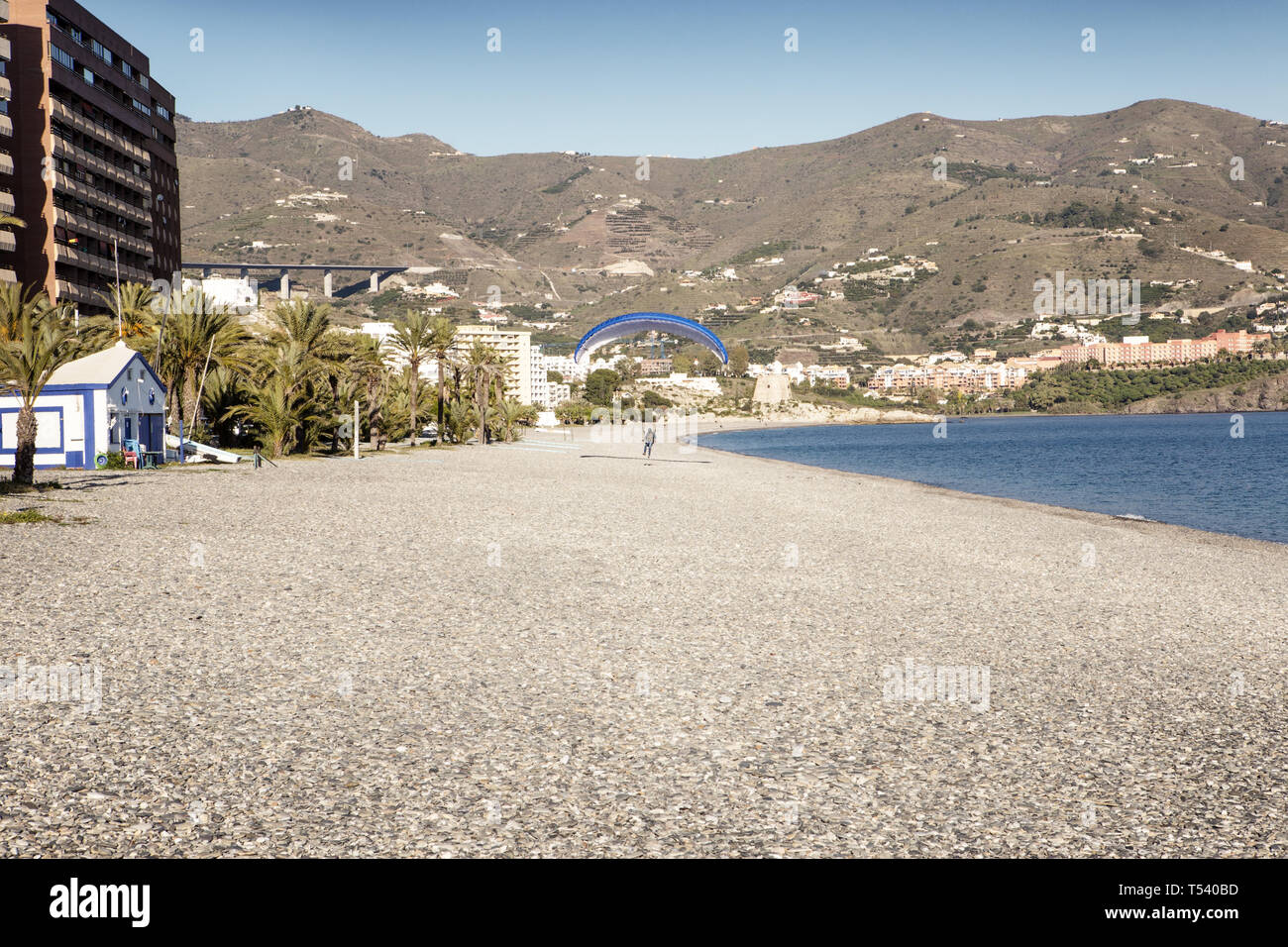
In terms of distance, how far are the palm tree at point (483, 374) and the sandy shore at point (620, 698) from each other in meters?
50.5

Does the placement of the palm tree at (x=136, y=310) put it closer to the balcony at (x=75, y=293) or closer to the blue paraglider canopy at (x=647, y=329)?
the balcony at (x=75, y=293)

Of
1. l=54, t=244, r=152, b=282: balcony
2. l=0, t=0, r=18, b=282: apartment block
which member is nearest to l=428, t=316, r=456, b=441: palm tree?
l=0, t=0, r=18, b=282: apartment block

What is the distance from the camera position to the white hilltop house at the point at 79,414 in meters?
32.0

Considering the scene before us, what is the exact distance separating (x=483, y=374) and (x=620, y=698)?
6248cm

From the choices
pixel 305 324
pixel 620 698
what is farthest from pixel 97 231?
pixel 620 698

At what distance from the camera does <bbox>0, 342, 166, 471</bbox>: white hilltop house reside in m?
32.0

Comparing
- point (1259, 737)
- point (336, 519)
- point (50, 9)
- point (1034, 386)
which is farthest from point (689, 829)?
point (1034, 386)

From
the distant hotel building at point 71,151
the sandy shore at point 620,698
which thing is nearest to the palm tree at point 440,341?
the distant hotel building at point 71,151

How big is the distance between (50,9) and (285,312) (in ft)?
156

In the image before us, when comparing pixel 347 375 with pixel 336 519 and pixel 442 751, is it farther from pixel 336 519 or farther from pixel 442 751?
pixel 442 751

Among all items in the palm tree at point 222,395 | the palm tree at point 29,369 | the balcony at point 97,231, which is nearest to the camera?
the palm tree at point 29,369

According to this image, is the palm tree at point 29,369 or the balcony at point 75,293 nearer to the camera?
the palm tree at point 29,369

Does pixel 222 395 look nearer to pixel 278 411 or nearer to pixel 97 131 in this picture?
pixel 278 411

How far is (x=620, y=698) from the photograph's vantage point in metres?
8.37
